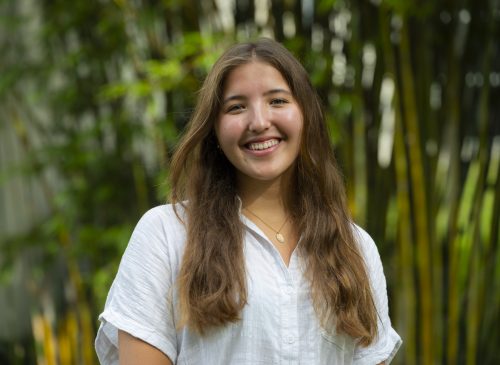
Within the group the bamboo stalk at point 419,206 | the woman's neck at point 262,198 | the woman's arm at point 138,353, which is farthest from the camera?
the bamboo stalk at point 419,206

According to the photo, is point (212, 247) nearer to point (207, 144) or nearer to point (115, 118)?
point (207, 144)

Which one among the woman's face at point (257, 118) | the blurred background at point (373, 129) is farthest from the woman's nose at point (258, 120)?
the blurred background at point (373, 129)

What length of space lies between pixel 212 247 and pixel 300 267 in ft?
0.49

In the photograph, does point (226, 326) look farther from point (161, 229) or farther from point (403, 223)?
point (403, 223)

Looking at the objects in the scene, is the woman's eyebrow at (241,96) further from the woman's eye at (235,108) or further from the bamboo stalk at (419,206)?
the bamboo stalk at (419,206)

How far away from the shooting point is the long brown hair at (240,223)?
4.59 ft

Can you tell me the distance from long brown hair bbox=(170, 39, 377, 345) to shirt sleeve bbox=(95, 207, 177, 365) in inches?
1.3

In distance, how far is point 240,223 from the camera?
58.4 inches

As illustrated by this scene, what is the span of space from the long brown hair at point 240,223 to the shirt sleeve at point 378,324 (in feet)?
0.14

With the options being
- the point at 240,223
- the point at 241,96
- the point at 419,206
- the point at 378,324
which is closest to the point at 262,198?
the point at 240,223

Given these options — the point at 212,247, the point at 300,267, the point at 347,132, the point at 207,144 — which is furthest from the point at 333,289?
the point at 347,132

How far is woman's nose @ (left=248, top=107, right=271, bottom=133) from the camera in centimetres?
144

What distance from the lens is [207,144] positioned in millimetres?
1550

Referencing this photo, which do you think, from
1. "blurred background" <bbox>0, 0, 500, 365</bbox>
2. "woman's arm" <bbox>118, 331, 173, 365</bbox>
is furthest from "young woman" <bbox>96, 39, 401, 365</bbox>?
"blurred background" <bbox>0, 0, 500, 365</bbox>
